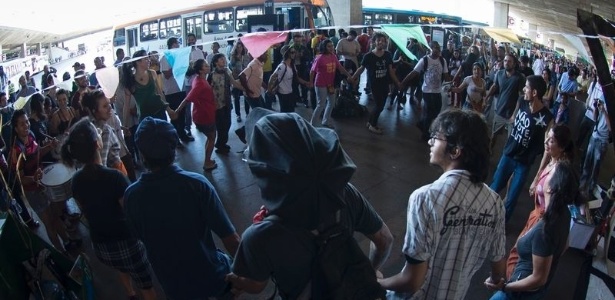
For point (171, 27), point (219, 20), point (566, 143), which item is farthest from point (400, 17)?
point (566, 143)

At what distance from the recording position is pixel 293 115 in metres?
1.41

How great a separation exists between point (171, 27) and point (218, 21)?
6.62 feet

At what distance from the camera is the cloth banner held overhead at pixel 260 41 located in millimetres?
5250

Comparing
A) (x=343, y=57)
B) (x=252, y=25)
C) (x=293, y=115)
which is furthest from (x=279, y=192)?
(x=252, y=25)

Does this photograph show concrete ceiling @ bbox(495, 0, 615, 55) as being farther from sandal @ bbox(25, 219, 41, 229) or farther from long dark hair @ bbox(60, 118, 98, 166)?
sandal @ bbox(25, 219, 41, 229)

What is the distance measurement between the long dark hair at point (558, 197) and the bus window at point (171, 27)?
46.7 ft

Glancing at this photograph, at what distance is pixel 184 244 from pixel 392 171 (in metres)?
4.32

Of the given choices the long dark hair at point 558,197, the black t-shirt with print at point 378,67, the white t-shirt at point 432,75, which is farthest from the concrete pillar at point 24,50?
the long dark hair at point 558,197

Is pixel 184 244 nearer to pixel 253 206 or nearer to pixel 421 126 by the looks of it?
pixel 253 206

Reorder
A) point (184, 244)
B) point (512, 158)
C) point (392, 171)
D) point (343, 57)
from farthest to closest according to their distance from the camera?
point (343, 57)
point (392, 171)
point (512, 158)
point (184, 244)

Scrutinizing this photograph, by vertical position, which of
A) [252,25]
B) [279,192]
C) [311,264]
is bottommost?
[311,264]

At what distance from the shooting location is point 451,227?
167 cm

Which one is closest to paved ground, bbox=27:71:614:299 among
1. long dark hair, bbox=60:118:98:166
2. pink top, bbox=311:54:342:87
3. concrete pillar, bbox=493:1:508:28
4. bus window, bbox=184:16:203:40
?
pink top, bbox=311:54:342:87

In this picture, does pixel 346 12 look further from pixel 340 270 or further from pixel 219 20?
pixel 340 270
